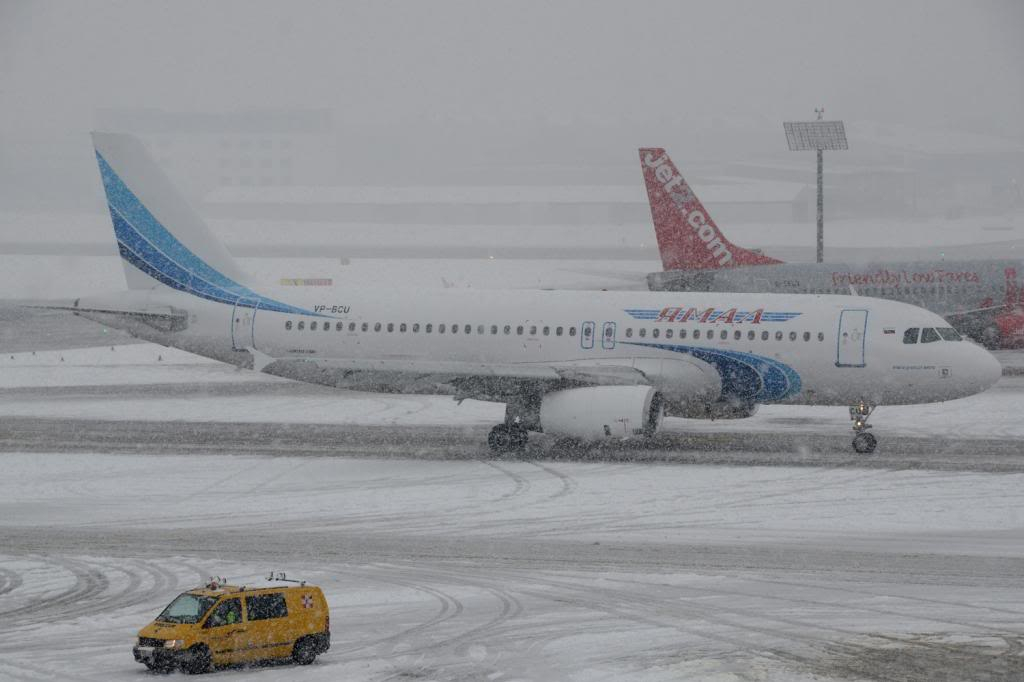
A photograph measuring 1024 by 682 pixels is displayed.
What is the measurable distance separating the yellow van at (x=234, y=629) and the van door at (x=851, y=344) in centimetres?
2176

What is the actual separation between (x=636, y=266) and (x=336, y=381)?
8366cm

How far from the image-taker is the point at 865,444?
3662cm

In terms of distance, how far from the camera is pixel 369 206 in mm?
183375

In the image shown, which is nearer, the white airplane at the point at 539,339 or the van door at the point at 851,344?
the white airplane at the point at 539,339

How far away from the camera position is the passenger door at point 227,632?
58.5 feet

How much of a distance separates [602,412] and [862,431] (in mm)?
7260

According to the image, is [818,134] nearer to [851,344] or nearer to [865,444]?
[851,344]

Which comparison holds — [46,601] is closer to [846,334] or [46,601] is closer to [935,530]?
[935,530]

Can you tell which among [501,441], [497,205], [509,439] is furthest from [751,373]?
[497,205]

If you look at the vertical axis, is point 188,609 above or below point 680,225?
below

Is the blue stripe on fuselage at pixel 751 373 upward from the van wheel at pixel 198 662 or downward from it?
upward

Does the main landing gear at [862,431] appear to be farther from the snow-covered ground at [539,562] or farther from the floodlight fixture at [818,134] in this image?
the floodlight fixture at [818,134]

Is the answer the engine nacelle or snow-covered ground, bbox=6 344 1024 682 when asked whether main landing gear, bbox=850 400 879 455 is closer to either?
snow-covered ground, bbox=6 344 1024 682

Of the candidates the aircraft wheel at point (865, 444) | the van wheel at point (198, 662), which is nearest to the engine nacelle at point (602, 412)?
the aircraft wheel at point (865, 444)
